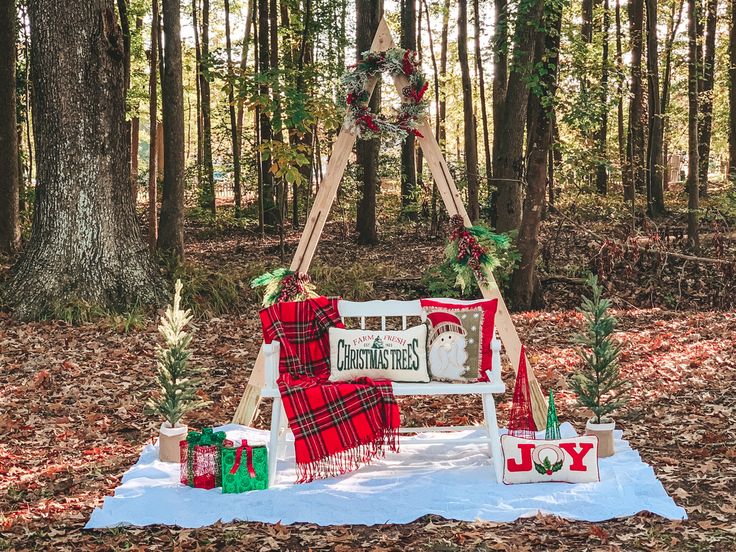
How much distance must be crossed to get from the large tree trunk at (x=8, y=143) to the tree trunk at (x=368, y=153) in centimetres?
521

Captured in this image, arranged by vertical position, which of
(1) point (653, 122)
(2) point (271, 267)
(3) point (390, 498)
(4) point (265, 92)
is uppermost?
(4) point (265, 92)

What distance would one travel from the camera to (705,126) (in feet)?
64.5

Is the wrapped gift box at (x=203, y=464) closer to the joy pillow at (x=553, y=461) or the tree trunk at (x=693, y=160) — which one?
the joy pillow at (x=553, y=461)

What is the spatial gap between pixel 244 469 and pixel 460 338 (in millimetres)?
1518

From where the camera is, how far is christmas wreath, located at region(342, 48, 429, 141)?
5492mm

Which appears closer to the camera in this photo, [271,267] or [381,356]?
[381,356]

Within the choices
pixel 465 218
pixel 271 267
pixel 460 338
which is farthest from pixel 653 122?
pixel 460 338

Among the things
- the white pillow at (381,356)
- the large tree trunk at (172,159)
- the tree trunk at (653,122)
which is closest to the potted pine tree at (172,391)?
the white pillow at (381,356)

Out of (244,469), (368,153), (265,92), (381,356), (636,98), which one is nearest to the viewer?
(244,469)

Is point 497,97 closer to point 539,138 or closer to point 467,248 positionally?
point 539,138

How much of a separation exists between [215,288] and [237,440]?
15.0 feet

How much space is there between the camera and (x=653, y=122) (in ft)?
54.0

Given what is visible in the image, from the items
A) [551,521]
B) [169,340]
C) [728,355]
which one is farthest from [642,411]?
[169,340]

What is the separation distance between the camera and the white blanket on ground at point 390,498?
416 centimetres
